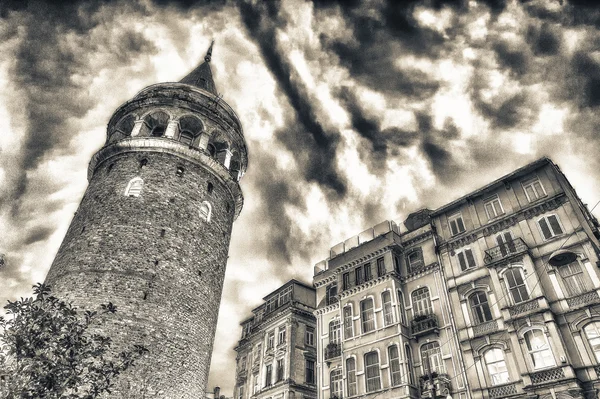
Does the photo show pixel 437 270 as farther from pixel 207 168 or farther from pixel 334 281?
pixel 207 168

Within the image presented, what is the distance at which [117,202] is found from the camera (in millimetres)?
22609

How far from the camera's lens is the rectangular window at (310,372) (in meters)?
34.2

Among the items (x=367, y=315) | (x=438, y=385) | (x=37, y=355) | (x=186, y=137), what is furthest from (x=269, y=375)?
(x=37, y=355)

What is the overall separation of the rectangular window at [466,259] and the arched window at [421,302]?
285cm

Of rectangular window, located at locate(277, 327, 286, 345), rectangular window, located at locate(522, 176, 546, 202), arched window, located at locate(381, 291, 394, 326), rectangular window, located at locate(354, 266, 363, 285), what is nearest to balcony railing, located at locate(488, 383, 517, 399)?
arched window, located at locate(381, 291, 394, 326)

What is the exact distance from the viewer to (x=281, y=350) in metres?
35.0

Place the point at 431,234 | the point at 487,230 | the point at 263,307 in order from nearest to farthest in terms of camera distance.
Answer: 1. the point at 487,230
2. the point at 431,234
3. the point at 263,307

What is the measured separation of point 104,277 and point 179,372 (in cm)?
583

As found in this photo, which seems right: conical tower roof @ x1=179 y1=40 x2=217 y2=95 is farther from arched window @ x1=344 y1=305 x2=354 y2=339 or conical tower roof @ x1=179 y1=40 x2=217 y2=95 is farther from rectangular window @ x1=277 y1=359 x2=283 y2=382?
rectangular window @ x1=277 y1=359 x2=283 y2=382

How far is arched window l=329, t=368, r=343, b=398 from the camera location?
28625 millimetres

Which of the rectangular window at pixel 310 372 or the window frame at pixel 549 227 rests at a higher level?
the window frame at pixel 549 227

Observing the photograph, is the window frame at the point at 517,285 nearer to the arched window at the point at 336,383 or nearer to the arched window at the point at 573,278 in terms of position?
the arched window at the point at 573,278

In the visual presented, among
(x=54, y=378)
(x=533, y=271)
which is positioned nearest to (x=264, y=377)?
(x=533, y=271)

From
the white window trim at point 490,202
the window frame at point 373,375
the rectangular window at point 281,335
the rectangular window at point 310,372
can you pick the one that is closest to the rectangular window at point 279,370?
the rectangular window at point 281,335
